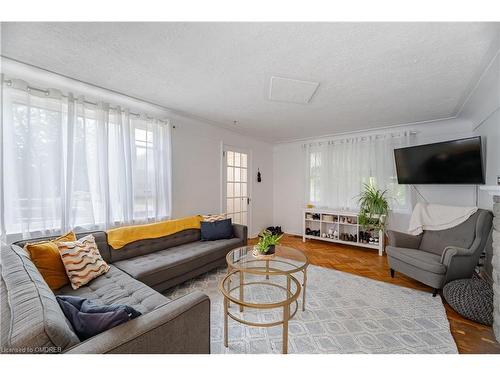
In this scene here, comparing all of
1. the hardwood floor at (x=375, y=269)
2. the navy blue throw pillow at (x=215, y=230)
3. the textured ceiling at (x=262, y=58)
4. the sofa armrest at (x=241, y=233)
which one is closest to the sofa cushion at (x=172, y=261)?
the navy blue throw pillow at (x=215, y=230)

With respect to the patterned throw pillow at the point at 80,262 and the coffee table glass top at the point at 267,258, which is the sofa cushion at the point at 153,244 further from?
the coffee table glass top at the point at 267,258

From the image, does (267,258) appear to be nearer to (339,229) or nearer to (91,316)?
(91,316)

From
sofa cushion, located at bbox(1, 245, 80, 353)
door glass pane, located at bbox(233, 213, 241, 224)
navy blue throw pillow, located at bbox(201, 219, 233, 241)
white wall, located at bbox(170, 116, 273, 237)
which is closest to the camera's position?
sofa cushion, located at bbox(1, 245, 80, 353)

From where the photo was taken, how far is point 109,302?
4.76ft

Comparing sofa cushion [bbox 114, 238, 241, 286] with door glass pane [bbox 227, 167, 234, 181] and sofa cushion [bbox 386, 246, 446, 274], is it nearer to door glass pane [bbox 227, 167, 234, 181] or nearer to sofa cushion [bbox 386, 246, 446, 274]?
door glass pane [bbox 227, 167, 234, 181]

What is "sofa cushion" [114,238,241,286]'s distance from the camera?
1990 millimetres

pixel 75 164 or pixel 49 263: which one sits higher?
pixel 75 164

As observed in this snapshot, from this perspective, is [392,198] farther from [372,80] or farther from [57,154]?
[57,154]

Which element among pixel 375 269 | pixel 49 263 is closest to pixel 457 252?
pixel 375 269

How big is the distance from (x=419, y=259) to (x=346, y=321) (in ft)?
4.05

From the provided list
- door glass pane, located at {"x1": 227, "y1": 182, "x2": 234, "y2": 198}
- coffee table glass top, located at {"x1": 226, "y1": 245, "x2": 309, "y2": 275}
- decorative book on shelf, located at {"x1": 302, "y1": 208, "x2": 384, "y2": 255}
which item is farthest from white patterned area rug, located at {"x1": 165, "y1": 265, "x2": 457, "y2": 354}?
door glass pane, located at {"x1": 227, "y1": 182, "x2": 234, "y2": 198}

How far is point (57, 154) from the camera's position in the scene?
208 cm

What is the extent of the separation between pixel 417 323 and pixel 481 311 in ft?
1.85

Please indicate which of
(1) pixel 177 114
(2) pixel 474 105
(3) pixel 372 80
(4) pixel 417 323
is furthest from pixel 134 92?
(2) pixel 474 105
